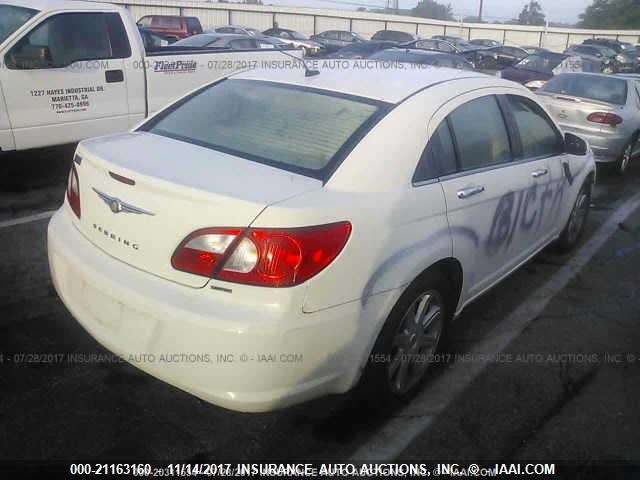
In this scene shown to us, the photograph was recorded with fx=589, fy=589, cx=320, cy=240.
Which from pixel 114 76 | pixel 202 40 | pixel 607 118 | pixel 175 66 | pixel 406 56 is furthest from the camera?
pixel 202 40

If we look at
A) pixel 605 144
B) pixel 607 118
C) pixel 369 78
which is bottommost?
pixel 605 144

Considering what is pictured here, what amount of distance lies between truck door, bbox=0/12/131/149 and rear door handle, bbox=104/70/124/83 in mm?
10

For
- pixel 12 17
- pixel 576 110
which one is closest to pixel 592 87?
pixel 576 110

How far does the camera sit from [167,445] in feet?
8.49

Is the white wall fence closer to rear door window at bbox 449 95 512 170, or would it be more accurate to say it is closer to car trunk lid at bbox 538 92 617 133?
car trunk lid at bbox 538 92 617 133

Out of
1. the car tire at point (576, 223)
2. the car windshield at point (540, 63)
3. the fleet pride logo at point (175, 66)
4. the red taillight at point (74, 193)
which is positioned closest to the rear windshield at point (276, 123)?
the red taillight at point (74, 193)

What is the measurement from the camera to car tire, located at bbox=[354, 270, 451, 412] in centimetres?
261

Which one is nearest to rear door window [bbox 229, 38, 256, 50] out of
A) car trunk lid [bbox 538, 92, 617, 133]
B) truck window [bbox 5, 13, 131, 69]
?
truck window [bbox 5, 13, 131, 69]

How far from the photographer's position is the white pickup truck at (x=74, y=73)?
223 inches

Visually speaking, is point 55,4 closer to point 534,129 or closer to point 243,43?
point 534,129

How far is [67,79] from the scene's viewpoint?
600cm

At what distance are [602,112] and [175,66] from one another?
18.5 feet

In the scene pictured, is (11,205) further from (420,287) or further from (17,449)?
(420,287)

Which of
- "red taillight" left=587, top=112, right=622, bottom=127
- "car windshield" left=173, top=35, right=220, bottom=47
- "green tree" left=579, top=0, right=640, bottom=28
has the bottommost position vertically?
"red taillight" left=587, top=112, right=622, bottom=127
